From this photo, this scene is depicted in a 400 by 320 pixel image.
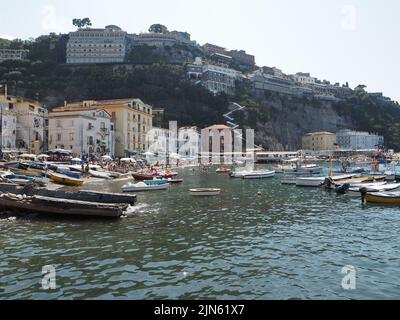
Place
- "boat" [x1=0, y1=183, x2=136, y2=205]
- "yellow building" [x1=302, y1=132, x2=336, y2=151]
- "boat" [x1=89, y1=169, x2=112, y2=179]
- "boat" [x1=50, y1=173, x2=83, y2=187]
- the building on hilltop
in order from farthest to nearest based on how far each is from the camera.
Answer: "yellow building" [x1=302, y1=132, x2=336, y2=151] < the building on hilltop < "boat" [x1=89, y1=169, x2=112, y2=179] < "boat" [x1=50, y1=173, x2=83, y2=187] < "boat" [x1=0, y1=183, x2=136, y2=205]

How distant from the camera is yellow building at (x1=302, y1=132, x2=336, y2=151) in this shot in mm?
174125

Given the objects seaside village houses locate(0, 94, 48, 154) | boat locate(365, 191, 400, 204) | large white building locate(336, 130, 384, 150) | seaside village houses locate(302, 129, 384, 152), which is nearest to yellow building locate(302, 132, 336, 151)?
seaside village houses locate(302, 129, 384, 152)

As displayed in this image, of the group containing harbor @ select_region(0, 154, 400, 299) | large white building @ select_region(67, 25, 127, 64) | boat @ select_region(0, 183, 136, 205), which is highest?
large white building @ select_region(67, 25, 127, 64)

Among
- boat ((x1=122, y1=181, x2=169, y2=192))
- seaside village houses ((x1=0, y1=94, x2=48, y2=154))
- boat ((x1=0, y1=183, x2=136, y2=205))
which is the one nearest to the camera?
boat ((x1=0, y1=183, x2=136, y2=205))

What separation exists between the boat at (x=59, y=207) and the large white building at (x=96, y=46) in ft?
506

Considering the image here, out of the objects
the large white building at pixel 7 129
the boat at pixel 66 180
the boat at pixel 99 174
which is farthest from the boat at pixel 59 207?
the large white building at pixel 7 129

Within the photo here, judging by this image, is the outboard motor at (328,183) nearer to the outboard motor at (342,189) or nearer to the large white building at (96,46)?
the outboard motor at (342,189)

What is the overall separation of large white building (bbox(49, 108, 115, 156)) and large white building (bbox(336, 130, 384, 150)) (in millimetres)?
143924

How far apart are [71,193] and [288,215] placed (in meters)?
17.6

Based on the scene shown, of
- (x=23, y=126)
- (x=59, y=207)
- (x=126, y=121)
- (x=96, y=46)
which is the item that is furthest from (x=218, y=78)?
(x=59, y=207)

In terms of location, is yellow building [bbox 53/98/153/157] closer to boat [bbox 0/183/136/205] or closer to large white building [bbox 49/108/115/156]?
large white building [bbox 49/108/115/156]

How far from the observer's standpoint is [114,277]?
13.2 meters

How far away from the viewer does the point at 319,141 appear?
176375mm

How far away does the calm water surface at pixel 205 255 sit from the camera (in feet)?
39.9
